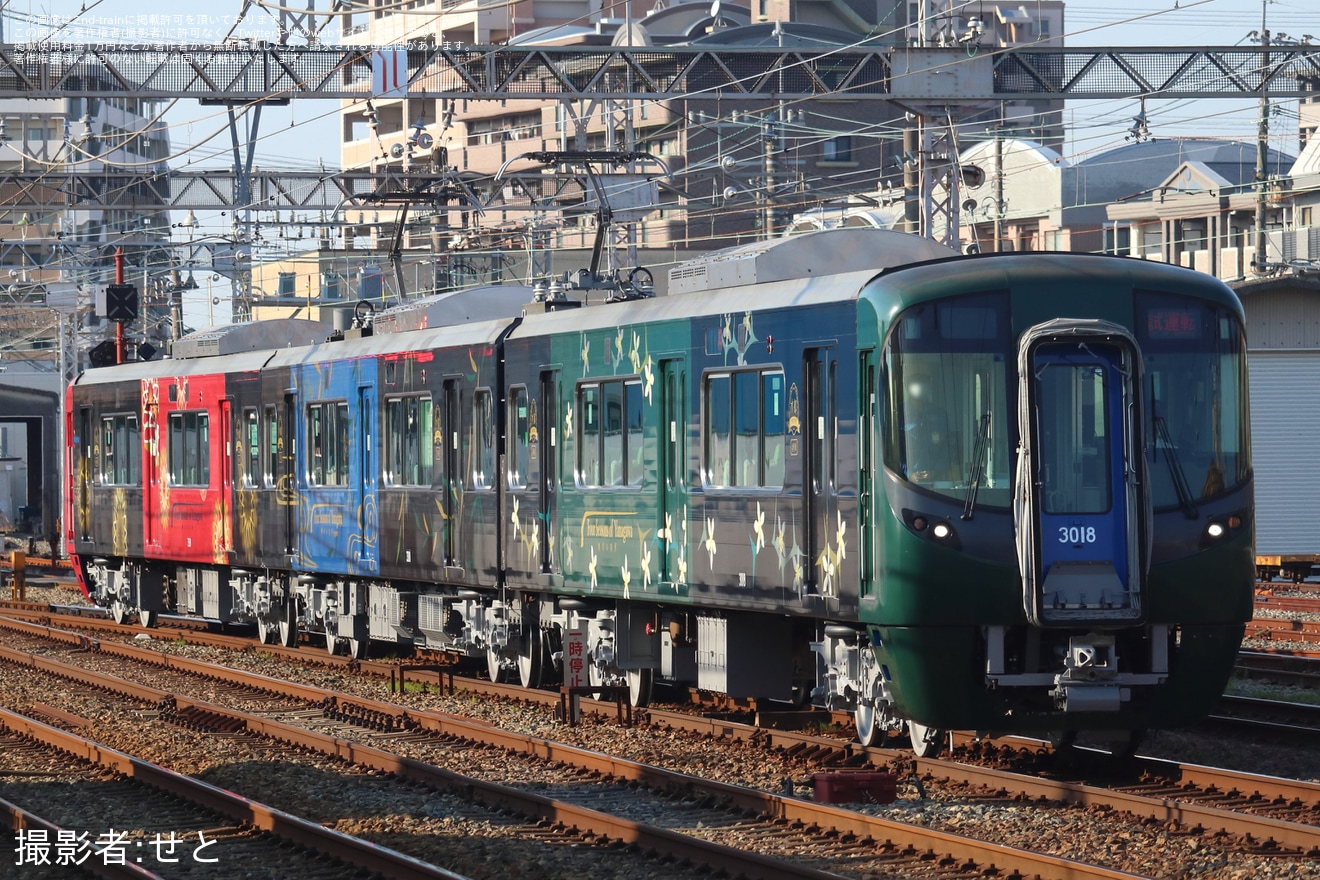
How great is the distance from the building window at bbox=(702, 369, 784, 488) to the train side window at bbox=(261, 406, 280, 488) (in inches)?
376

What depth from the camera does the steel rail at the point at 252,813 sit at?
9.85 m

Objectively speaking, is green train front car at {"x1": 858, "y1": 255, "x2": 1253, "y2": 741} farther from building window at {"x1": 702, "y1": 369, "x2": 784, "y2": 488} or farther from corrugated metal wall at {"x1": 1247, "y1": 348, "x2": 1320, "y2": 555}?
corrugated metal wall at {"x1": 1247, "y1": 348, "x2": 1320, "y2": 555}

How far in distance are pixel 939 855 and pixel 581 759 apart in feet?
12.8

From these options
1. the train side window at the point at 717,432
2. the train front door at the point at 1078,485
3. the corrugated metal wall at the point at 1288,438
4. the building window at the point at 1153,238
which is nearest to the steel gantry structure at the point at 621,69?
the corrugated metal wall at the point at 1288,438

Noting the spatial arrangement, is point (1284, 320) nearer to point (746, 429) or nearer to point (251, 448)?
point (251, 448)

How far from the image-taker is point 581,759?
1333cm

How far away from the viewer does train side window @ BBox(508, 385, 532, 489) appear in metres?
17.0

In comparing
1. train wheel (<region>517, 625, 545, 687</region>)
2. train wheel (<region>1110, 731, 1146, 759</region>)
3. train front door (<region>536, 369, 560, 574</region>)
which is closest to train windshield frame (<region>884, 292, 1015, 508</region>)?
train wheel (<region>1110, 731, 1146, 759</region>)

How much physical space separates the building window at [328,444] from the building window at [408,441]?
1097 mm

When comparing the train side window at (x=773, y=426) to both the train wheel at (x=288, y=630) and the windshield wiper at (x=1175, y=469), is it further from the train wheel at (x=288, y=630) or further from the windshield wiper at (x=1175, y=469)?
the train wheel at (x=288, y=630)

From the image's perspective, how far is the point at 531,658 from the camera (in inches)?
703

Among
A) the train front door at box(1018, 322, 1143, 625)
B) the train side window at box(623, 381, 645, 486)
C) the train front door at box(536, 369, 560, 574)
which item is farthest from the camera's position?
the train front door at box(536, 369, 560, 574)

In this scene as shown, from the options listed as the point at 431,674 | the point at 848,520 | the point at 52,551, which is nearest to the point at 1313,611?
the point at 431,674

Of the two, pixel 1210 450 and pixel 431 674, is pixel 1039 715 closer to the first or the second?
pixel 1210 450
